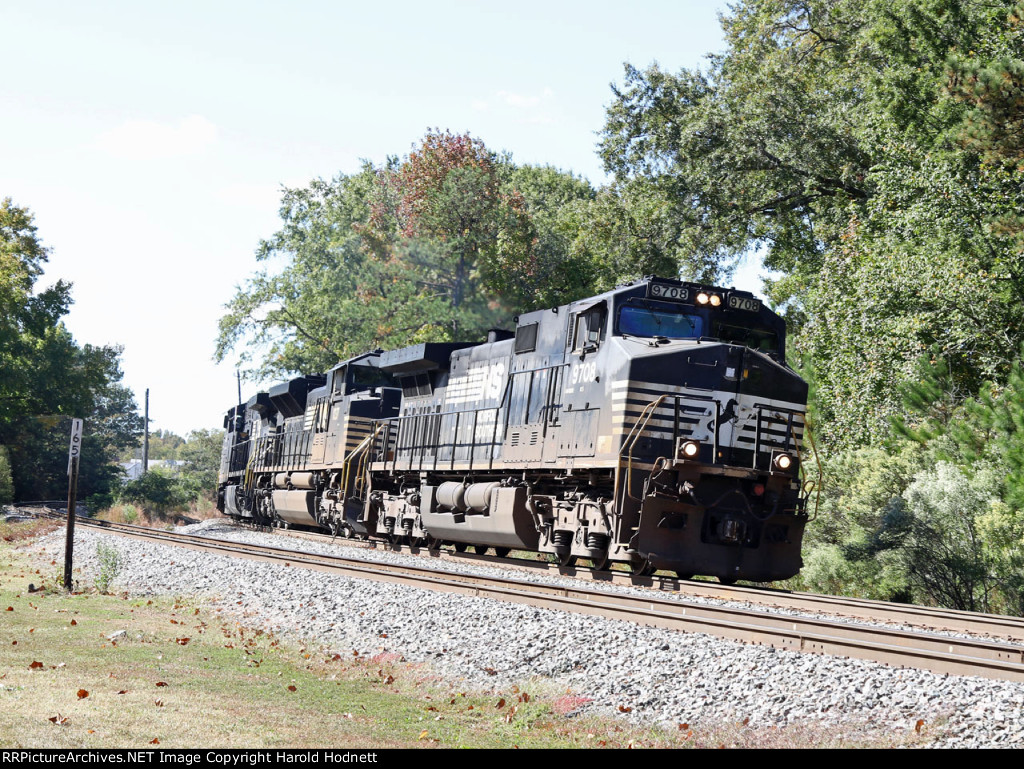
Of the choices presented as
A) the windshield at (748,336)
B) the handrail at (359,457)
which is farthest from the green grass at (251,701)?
the handrail at (359,457)

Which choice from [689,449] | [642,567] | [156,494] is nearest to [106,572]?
[642,567]

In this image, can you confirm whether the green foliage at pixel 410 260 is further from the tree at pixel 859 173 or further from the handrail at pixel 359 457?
the handrail at pixel 359 457

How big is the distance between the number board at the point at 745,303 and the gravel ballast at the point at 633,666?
606 cm

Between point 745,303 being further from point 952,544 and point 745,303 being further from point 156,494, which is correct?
point 156,494

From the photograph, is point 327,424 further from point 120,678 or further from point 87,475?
point 87,475

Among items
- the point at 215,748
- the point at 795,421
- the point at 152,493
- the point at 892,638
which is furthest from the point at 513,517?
the point at 152,493

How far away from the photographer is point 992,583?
15422 millimetres

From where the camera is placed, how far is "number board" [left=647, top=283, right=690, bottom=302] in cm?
1478

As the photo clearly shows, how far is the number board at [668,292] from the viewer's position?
14.8 meters

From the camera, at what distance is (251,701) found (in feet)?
24.4

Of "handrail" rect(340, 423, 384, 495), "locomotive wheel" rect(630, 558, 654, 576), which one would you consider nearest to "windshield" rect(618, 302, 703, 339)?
"locomotive wheel" rect(630, 558, 654, 576)

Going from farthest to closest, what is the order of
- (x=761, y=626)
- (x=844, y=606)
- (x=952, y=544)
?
(x=952, y=544)
(x=844, y=606)
(x=761, y=626)

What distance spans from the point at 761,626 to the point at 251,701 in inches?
178

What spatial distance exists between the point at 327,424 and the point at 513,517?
10.6m
